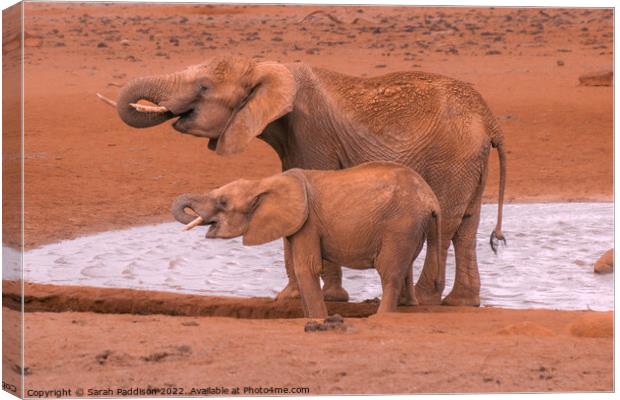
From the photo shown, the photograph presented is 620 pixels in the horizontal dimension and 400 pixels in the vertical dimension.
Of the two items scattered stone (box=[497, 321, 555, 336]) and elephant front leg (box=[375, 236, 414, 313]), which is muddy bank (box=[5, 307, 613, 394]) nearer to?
scattered stone (box=[497, 321, 555, 336])

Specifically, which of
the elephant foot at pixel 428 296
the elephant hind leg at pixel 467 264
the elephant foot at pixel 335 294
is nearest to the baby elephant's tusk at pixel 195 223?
the elephant foot at pixel 335 294

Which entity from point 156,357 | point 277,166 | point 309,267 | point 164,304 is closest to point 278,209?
point 309,267

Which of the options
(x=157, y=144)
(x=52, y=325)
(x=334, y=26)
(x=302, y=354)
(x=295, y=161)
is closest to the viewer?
(x=302, y=354)

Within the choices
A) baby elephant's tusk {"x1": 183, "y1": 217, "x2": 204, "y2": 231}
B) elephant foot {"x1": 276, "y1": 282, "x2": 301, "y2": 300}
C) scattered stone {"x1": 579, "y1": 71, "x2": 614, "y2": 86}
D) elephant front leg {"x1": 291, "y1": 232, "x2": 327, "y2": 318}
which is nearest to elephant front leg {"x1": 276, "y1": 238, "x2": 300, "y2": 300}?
elephant foot {"x1": 276, "y1": 282, "x2": 301, "y2": 300}

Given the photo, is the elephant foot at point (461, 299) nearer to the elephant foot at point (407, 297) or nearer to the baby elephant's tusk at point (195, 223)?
the elephant foot at point (407, 297)

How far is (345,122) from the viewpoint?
11.5 metres

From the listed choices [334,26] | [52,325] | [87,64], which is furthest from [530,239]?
[87,64]

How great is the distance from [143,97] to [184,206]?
922 mm

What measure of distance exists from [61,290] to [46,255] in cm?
157

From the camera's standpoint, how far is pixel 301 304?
11617mm

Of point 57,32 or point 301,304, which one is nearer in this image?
point 301,304

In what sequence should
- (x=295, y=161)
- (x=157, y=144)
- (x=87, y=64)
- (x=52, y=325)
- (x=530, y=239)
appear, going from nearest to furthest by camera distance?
(x=52, y=325) < (x=295, y=161) < (x=530, y=239) < (x=157, y=144) < (x=87, y=64)

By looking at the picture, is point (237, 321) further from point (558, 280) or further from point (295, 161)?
point (558, 280)

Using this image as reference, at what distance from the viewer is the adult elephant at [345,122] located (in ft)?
36.7
